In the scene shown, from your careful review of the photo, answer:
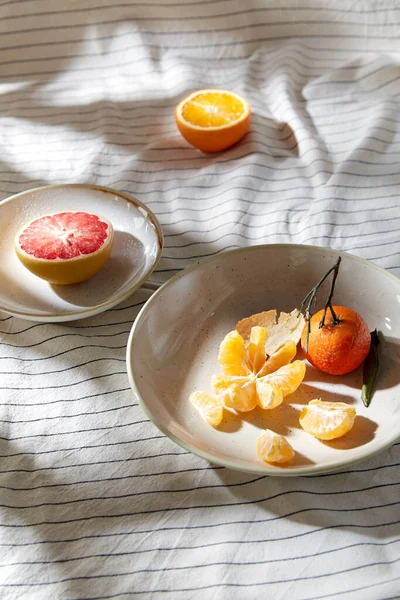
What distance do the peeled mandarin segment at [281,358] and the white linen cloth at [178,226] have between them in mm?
142

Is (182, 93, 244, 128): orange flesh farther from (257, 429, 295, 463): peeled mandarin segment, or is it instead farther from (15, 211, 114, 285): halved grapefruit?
(257, 429, 295, 463): peeled mandarin segment

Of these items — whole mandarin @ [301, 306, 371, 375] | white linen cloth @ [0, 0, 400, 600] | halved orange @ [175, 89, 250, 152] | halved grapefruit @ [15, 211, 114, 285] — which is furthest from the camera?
halved orange @ [175, 89, 250, 152]

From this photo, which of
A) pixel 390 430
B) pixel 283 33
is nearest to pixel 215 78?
pixel 283 33

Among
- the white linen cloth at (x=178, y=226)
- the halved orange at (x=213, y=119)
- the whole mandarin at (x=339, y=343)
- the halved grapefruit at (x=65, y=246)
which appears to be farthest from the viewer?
the halved orange at (x=213, y=119)

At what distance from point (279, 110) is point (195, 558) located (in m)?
1.10

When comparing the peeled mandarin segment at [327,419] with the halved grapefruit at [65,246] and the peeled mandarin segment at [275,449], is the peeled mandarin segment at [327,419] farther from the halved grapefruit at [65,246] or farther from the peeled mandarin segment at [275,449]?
the halved grapefruit at [65,246]

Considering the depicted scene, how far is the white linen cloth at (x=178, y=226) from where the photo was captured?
0.73 m

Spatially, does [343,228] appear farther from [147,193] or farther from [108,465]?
[108,465]

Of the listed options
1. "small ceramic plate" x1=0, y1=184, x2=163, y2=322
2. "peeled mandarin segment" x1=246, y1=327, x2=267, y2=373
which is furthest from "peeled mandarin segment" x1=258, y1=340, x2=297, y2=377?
"small ceramic plate" x1=0, y1=184, x2=163, y2=322

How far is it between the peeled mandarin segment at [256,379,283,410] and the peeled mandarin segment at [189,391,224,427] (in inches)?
1.9

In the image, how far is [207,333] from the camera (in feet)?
3.17

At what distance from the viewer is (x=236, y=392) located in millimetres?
804

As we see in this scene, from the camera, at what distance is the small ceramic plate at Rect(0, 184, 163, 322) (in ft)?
3.36

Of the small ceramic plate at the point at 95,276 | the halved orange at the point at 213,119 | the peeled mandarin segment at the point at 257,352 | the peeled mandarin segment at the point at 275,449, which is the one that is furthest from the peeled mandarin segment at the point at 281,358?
the halved orange at the point at 213,119
